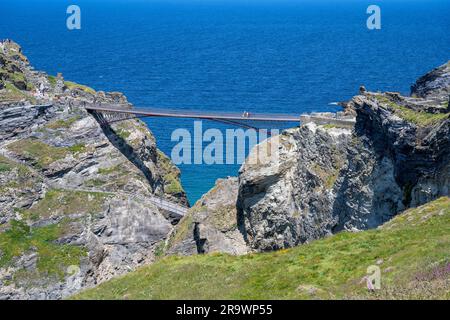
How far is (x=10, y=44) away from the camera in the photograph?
98.3m

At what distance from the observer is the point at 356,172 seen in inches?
2191

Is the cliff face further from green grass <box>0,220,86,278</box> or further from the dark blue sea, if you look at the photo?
the dark blue sea

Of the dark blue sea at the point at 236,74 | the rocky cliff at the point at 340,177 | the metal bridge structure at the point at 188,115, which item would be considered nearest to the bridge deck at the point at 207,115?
the metal bridge structure at the point at 188,115

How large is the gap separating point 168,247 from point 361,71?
94.3 metres

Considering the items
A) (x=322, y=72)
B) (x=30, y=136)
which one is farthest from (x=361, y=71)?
(x=30, y=136)

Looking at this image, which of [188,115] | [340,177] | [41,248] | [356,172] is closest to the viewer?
[356,172]

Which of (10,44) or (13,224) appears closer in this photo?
(13,224)

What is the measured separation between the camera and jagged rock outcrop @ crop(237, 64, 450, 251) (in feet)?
160

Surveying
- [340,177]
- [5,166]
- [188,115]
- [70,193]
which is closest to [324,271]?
[340,177]

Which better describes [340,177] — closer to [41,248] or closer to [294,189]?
[294,189]

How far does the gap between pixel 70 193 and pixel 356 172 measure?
3097 centimetres

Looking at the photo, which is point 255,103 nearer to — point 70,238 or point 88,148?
point 88,148

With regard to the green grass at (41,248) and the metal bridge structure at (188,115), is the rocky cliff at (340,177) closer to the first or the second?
the metal bridge structure at (188,115)
